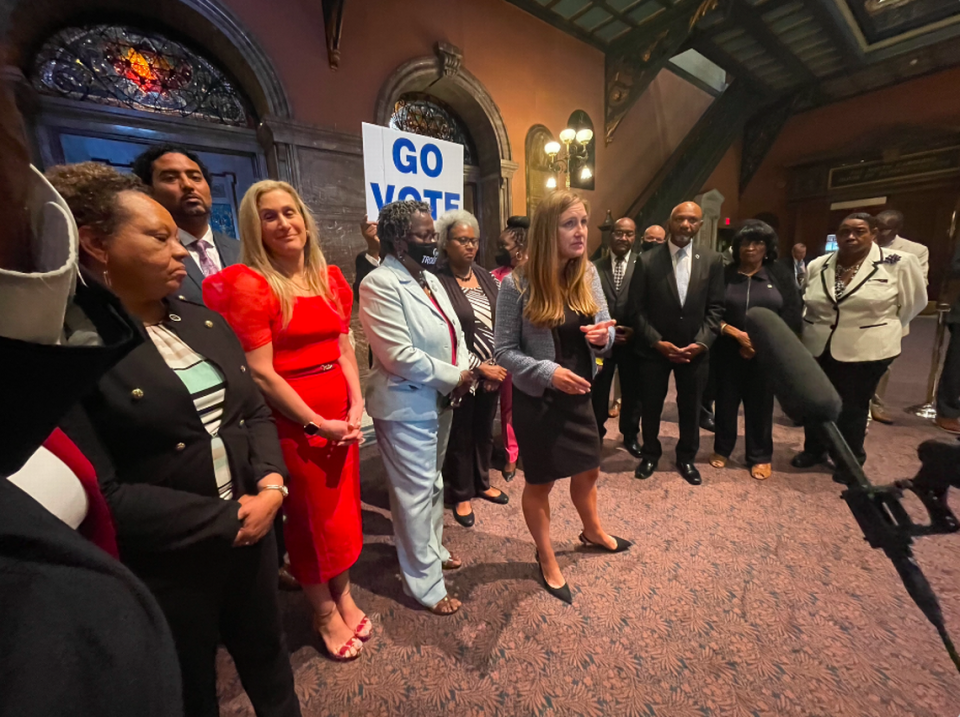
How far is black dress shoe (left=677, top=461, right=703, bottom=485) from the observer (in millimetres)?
2730

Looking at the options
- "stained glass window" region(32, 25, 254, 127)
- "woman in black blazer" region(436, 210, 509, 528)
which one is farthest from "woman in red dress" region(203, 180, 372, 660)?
"stained glass window" region(32, 25, 254, 127)

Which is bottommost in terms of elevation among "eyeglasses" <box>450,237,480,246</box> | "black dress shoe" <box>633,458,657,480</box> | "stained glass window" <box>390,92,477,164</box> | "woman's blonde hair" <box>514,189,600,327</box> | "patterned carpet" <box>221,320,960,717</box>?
"patterned carpet" <box>221,320,960,717</box>

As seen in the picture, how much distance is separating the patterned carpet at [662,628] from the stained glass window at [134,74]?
390cm

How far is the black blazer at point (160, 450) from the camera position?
77 cm

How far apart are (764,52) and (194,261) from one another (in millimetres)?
9375

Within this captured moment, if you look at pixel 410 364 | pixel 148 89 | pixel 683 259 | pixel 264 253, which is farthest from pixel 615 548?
pixel 148 89

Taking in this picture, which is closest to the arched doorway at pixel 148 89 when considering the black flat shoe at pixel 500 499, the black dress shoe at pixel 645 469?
the black flat shoe at pixel 500 499

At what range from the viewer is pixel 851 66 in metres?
6.52

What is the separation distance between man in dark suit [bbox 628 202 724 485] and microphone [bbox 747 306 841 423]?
2006 millimetres

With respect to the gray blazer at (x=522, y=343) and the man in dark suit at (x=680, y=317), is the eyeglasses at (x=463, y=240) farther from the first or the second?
the man in dark suit at (x=680, y=317)

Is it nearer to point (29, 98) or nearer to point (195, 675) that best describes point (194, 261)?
point (195, 675)

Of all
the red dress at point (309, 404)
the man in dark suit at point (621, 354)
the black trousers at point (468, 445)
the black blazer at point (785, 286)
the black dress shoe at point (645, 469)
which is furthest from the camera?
the man in dark suit at point (621, 354)

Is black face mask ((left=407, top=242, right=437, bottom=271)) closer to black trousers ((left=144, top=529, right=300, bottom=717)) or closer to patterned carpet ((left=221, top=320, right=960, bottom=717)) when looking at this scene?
black trousers ((left=144, top=529, right=300, bottom=717))

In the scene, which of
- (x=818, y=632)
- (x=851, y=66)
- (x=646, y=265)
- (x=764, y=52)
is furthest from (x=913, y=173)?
(x=818, y=632)
